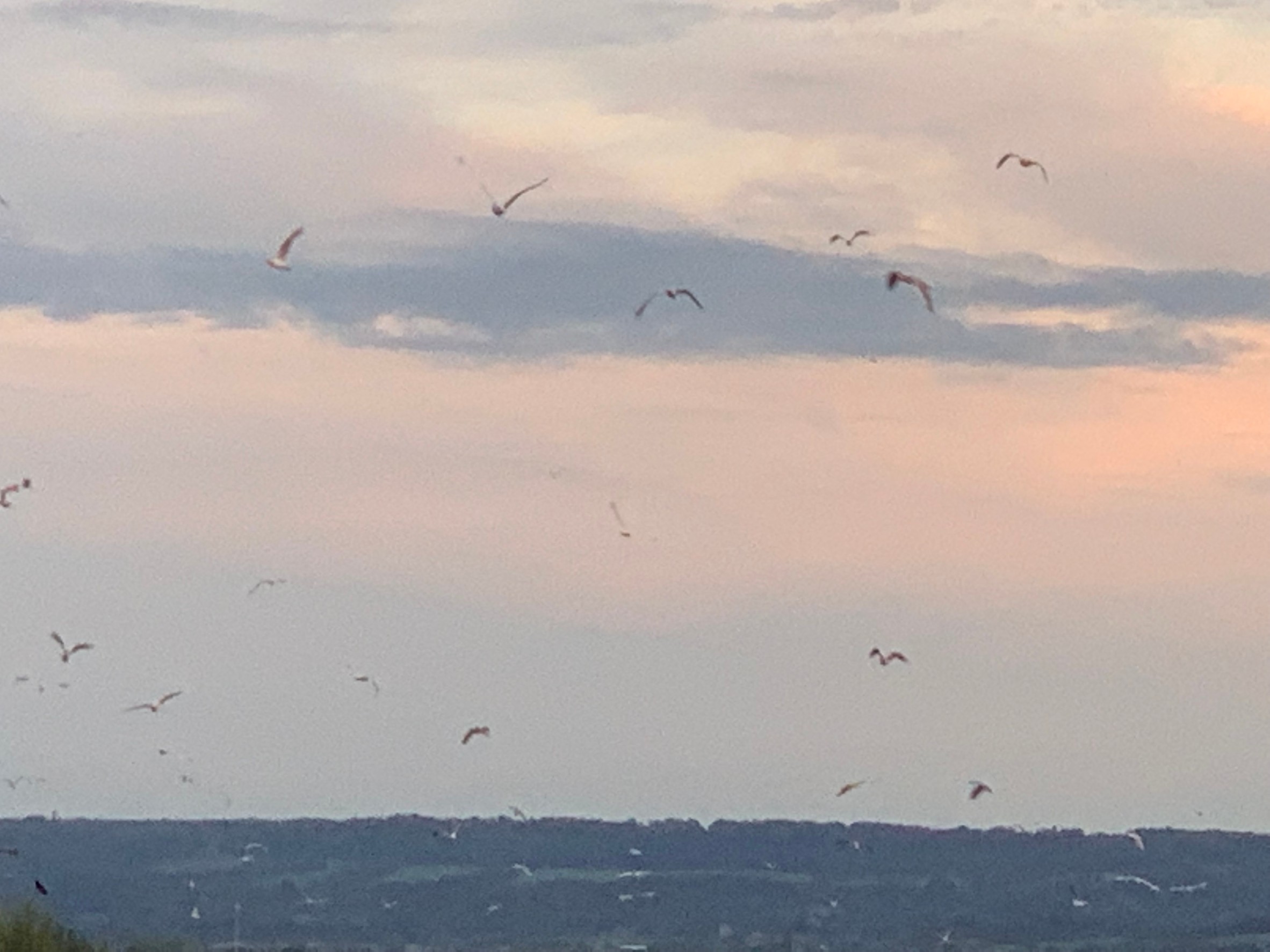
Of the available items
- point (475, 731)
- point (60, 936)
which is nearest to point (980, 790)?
point (475, 731)

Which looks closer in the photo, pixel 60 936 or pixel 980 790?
pixel 980 790

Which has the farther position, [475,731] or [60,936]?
[60,936]

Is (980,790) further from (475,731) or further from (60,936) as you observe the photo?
(60,936)
